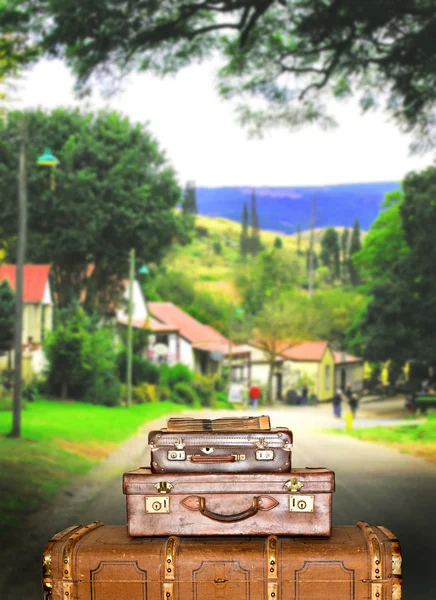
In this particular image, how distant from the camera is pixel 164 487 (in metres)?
3.72

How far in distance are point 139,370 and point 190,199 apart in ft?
7.34

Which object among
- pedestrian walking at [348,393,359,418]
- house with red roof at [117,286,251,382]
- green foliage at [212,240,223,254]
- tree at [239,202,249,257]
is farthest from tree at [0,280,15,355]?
pedestrian walking at [348,393,359,418]

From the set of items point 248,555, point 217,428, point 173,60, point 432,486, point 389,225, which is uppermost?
point 173,60

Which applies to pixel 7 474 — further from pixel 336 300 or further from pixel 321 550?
pixel 321 550

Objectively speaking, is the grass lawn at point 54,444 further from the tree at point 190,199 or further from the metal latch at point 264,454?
the metal latch at point 264,454

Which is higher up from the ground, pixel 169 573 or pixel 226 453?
pixel 226 453

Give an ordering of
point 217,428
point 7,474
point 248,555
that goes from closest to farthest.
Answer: point 248,555 < point 217,428 < point 7,474

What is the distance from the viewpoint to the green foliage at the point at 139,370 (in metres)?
11.7

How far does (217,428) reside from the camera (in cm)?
393

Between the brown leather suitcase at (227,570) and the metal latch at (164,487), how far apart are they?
0.19m

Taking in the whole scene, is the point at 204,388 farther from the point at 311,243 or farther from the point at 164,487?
the point at 164,487

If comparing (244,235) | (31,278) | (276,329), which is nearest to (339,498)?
(276,329)

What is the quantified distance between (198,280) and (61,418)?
88.5 inches

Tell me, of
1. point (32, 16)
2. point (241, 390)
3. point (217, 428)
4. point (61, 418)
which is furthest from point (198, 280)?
point (217, 428)
